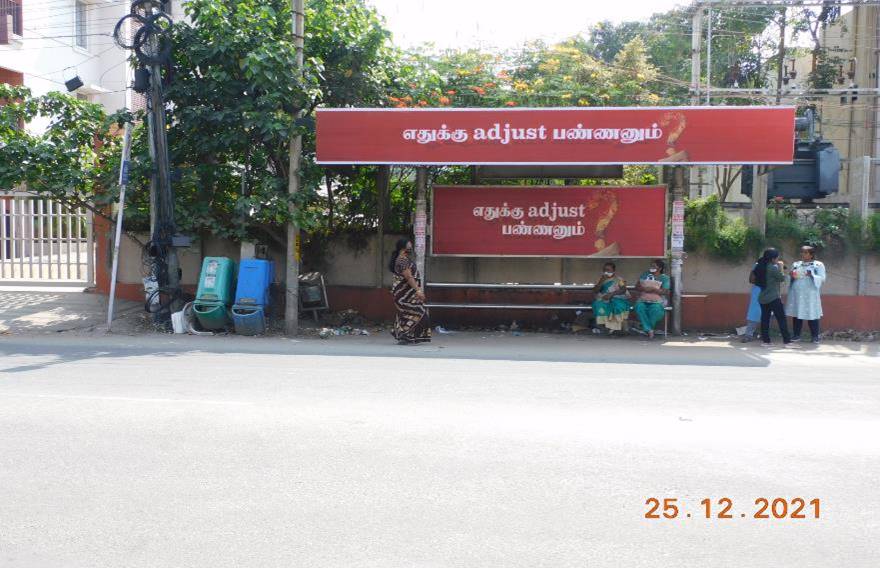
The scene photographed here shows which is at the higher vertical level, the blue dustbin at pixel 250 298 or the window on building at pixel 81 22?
the window on building at pixel 81 22

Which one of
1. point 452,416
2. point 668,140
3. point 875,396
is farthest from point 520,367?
point 668,140

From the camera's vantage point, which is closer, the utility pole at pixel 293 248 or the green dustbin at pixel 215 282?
the green dustbin at pixel 215 282

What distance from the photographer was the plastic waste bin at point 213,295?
14.3 metres

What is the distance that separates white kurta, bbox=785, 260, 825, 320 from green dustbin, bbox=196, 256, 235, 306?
31.1 feet

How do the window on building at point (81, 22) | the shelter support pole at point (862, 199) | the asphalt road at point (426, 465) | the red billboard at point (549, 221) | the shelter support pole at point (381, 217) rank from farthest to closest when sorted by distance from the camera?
the window on building at point (81, 22) < the shelter support pole at point (381, 217) < the shelter support pole at point (862, 199) < the red billboard at point (549, 221) < the asphalt road at point (426, 465)

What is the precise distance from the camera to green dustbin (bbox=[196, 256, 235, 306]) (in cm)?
1434

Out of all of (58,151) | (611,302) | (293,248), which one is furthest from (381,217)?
(58,151)

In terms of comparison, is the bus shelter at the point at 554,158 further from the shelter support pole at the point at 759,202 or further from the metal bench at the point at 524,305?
the shelter support pole at the point at 759,202

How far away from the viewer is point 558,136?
1348cm

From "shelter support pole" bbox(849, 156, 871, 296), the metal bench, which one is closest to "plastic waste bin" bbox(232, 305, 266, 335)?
the metal bench

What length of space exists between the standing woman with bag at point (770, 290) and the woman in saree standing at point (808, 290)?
0.34 meters

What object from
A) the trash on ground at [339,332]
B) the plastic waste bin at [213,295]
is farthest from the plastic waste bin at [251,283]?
the trash on ground at [339,332]

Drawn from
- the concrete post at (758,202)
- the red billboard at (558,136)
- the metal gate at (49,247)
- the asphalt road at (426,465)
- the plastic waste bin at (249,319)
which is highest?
the red billboard at (558,136)

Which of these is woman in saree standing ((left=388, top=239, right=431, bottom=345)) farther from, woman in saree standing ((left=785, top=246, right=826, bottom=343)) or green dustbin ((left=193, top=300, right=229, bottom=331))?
woman in saree standing ((left=785, top=246, right=826, bottom=343))
